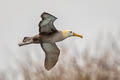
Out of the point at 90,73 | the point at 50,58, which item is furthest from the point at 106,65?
the point at 50,58

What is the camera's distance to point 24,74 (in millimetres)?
21688

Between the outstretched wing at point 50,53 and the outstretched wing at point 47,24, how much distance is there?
2.58ft

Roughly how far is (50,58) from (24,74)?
182 inches

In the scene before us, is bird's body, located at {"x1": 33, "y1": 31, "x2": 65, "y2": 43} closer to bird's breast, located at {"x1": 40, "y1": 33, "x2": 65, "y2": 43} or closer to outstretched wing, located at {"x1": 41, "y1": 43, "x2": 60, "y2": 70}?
bird's breast, located at {"x1": 40, "y1": 33, "x2": 65, "y2": 43}

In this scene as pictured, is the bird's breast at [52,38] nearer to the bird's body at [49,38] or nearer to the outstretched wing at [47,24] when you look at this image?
the bird's body at [49,38]

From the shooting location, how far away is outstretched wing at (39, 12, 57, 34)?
16125 mm

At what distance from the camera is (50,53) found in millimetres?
17312

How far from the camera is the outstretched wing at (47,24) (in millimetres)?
16125

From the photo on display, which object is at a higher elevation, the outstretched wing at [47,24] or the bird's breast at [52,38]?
the outstretched wing at [47,24]

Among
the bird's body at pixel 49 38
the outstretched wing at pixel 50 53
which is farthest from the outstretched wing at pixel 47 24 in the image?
the outstretched wing at pixel 50 53

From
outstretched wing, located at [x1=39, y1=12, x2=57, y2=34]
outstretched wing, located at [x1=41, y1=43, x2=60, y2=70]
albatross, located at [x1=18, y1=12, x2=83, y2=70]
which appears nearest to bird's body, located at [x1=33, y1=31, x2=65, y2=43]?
albatross, located at [x1=18, y1=12, x2=83, y2=70]

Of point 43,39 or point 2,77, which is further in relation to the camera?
point 2,77

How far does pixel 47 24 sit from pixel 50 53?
109cm

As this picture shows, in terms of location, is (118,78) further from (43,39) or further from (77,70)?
(43,39)
